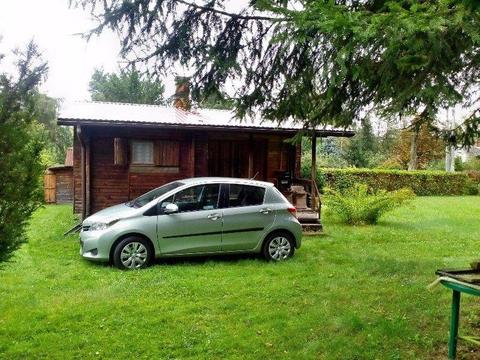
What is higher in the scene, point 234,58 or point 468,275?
point 234,58

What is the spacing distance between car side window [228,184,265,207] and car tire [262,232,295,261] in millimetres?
735

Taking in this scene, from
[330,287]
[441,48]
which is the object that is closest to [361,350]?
[330,287]

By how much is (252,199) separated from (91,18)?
4.53 m

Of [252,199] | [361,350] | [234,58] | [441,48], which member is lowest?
[361,350]

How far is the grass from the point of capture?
4.84 meters

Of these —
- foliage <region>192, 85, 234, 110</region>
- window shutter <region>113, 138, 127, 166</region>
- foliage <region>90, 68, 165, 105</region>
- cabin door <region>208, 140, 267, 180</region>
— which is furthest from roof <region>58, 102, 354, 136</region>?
foliage <region>90, 68, 165, 105</region>

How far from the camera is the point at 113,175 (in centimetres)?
1345

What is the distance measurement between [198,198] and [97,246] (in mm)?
1999

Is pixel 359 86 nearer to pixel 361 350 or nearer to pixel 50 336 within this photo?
pixel 361 350

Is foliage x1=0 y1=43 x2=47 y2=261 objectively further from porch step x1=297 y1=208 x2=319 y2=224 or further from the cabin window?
the cabin window

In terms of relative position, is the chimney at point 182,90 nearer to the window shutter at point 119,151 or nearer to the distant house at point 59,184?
the window shutter at point 119,151

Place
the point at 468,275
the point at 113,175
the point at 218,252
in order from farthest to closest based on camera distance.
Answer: the point at 113,175 < the point at 218,252 < the point at 468,275

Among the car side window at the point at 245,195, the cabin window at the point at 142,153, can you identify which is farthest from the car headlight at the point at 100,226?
the cabin window at the point at 142,153

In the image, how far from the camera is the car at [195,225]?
26.5 feet
